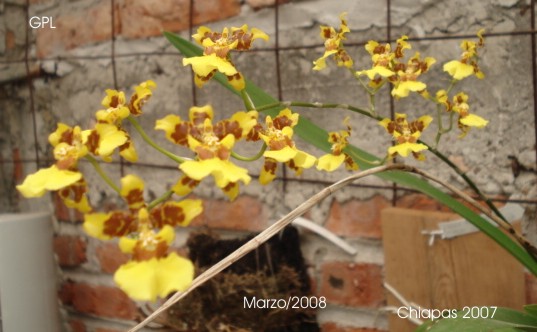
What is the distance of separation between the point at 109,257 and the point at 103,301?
3.1 inches

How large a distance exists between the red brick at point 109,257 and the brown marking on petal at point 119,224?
0.68 meters

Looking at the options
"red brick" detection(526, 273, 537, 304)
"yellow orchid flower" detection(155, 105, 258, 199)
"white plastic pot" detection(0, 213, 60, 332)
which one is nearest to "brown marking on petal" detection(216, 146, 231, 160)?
"yellow orchid flower" detection(155, 105, 258, 199)

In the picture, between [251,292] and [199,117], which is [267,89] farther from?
[199,117]

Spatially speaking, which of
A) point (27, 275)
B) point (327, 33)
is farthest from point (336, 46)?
point (27, 275)

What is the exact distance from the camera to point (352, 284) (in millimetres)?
748

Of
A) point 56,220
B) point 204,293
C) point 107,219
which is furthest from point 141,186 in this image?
point 56,220

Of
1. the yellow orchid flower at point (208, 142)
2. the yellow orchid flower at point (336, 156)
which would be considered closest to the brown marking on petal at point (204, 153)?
the yellow orchid flower at point (208, 142)

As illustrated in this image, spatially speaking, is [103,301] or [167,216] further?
[103,301]

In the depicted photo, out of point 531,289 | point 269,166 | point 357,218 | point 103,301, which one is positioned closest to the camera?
point 269,166

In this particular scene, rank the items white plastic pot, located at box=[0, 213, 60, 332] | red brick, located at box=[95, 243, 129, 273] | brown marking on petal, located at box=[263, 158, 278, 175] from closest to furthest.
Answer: brown marking on petal, located at box=[263, 158, 278, 175] < white plastic pot, located at box=[0, 213, 60, 332] < red brick, located at box=[95, 243, 129, 273]

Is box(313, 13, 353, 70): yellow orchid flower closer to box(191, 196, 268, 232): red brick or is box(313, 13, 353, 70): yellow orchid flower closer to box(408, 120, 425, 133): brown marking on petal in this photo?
box(408, 120, 425, 133): brown marking on petal

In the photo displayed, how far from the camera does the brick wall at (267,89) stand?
2.13 ft

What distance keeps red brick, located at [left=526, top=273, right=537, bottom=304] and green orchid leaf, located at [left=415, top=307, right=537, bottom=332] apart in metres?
0.17

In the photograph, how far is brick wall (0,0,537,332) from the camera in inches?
25.6
